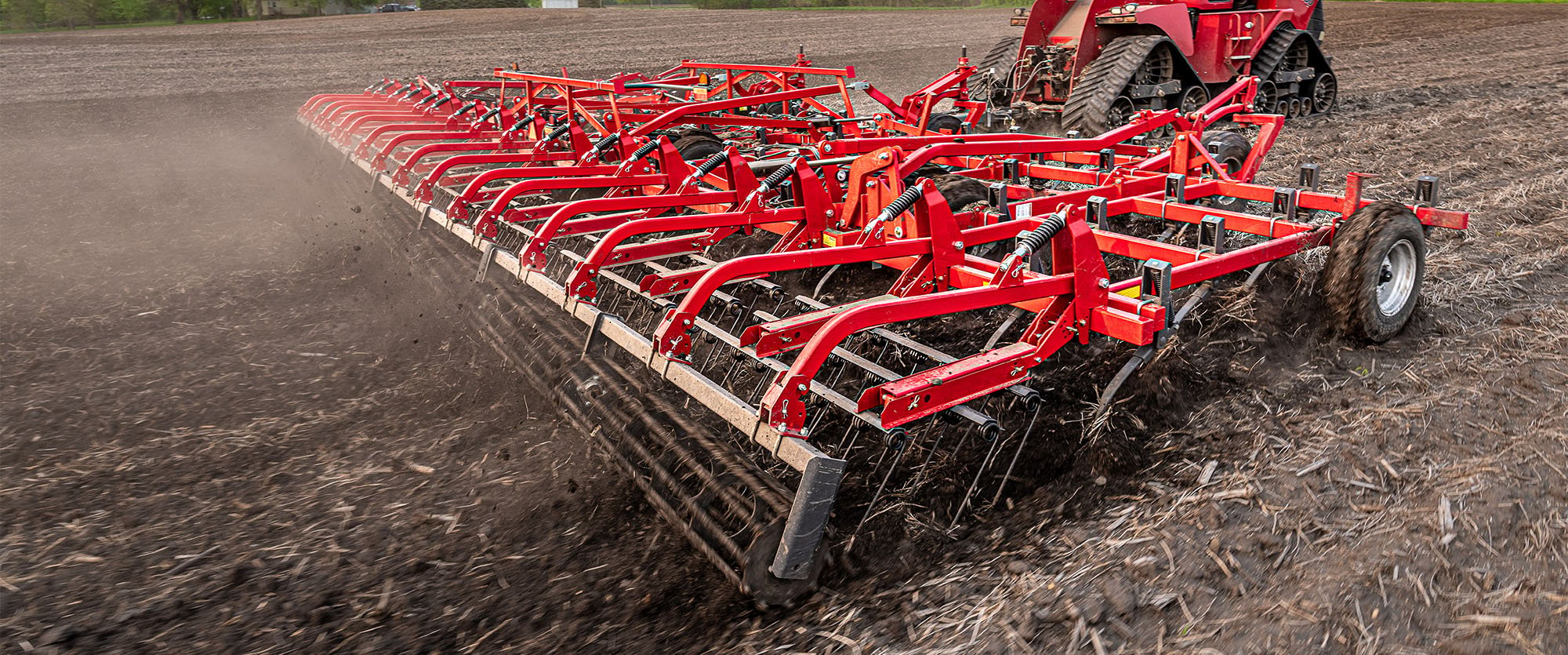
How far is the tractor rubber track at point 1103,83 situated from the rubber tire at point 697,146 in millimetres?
3944

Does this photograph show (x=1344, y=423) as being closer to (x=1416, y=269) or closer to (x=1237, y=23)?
(x=1416, y=269)

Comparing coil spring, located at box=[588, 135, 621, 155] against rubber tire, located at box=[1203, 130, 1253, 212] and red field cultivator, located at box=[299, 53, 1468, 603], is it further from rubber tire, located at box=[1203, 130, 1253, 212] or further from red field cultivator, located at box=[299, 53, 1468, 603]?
rubber tire, located at box=[1203, 130, 1253, 212]

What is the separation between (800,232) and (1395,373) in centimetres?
274

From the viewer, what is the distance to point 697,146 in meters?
8.04

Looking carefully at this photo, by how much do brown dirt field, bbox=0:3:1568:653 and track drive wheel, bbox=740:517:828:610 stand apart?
73 millimetres

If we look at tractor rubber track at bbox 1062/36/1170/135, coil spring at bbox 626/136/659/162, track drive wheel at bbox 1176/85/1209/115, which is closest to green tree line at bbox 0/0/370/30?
coil spring at bbox 626/136/659/162

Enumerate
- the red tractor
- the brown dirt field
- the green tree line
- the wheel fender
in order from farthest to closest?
1. the green tree line
2. the wheel fender
3. the red tractor
4. the brown dirt field

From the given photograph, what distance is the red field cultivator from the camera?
2959 millimetres

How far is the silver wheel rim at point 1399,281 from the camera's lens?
4219 millimetres

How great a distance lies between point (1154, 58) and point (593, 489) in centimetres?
895

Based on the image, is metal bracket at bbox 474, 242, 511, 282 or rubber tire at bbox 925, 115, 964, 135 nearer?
metal bracket at bbox 474, 242, 511, 282

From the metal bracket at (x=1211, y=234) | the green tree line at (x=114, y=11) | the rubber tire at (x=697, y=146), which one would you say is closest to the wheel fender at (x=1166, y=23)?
the rubber tire at (x=697, y=146)

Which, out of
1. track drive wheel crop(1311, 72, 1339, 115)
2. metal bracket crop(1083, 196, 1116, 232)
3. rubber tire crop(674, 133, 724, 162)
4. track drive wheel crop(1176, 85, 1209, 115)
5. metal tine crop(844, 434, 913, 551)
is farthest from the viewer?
track drive wheel crop(1311, 72, 1339, 115)

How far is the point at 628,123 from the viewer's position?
8.76 metres
